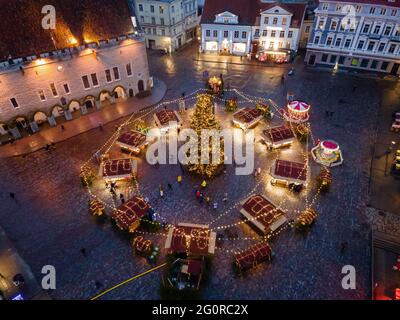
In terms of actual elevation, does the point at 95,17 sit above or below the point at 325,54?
above

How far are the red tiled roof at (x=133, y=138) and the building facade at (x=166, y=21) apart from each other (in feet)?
104

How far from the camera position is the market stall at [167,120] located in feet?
132

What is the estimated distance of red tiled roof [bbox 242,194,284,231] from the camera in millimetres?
27909

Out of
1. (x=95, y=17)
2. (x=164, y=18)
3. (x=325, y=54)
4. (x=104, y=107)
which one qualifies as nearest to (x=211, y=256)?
(x=104, y=107)

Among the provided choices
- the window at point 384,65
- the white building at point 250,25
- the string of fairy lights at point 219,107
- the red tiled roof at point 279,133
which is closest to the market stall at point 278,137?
the red tiled roof at point 279,133

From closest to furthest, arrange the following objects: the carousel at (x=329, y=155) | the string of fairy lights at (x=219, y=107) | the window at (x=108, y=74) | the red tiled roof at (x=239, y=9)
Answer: the string of fairy lights at (x=219, y=107), the carousel at (x=329, y=155), the window at (x=108, y=74), the red tiled roof at (x=239, y=9)

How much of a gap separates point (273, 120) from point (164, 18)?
107 feet

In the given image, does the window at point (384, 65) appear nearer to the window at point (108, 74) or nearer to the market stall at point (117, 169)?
the window at point (108, 74)

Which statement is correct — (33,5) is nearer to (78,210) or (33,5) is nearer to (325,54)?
(78,210)

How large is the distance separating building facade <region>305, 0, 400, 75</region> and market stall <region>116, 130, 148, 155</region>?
36.5 meters

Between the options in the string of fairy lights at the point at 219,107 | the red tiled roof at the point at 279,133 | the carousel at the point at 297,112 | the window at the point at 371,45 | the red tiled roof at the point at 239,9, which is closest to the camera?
the string of fairy lights at the point at 219,107

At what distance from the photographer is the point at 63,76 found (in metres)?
39.8

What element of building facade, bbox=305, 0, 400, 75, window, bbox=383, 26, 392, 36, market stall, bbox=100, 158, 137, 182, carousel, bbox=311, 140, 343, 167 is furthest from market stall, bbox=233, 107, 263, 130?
window, bbox=383, 26, 392, 36

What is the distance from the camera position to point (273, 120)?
42938mm
